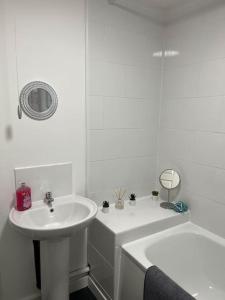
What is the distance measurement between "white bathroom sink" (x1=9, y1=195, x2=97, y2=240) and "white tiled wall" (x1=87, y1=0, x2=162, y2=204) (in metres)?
0.26

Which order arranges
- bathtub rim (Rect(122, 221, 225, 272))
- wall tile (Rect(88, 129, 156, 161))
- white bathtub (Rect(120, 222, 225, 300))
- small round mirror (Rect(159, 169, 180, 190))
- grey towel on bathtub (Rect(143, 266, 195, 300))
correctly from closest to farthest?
grey towel on bathtub (Rect(143, 266, 195, 300)) → bathtub rim (Rect(122, 221, 225, 272)) → white bathtub (Rect(120, 222, 225, 300)) → wall tile (Rect(88, 129, 156, 161)) → small round mirror (Rect(159, 169, 180, 190))

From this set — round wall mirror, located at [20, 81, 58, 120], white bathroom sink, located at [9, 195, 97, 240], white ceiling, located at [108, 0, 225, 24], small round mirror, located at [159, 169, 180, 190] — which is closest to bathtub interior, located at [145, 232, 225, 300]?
small round mirror, located at [159, 169, 180, 190]

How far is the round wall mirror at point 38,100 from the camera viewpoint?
1.50m

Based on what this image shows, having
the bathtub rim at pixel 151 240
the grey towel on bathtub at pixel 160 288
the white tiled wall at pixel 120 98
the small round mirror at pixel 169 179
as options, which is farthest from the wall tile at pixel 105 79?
the grey towel on bathtub at pixel 160 288

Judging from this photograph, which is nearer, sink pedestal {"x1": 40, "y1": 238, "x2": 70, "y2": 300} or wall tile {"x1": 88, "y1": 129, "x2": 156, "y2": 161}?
sink pedestal {"x1": 40, "y1": 238, "x2": 70, "y2": 300}

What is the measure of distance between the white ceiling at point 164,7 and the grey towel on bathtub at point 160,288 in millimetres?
1790

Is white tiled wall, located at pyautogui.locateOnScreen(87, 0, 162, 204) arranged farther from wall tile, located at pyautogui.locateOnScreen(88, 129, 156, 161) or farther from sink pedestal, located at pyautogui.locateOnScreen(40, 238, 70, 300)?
sink pedestal, located at pyautogui.locateOnScreen(40, 238, 70, 300)

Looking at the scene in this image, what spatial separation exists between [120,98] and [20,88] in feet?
2.53

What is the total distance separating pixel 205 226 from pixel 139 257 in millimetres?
675

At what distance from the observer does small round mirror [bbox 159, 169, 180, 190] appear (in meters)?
1.96

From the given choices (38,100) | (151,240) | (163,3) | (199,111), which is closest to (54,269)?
(151,240)

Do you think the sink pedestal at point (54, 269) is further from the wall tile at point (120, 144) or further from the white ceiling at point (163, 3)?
the white ceiling at point (163, 3)

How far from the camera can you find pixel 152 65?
2004mm

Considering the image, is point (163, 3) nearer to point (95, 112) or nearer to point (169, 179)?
point (95, 112)
